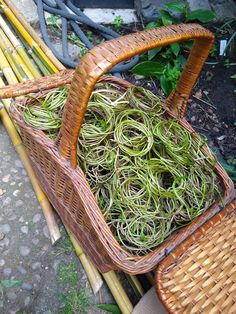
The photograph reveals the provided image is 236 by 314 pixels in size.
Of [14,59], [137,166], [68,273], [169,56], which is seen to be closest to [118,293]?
[68,273]

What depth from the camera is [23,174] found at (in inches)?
70.1

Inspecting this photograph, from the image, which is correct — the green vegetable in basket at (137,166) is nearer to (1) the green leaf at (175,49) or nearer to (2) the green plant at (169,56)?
(2) the green plant at (169,56)

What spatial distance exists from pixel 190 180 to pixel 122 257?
38 centimetres

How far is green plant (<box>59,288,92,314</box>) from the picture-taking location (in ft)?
4.91

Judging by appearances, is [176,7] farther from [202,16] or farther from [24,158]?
[24,158]

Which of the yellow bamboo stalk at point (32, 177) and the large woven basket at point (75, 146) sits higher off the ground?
the large woven basket at point (75, 146)

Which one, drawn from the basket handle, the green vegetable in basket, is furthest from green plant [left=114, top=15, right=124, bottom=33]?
the basket handle

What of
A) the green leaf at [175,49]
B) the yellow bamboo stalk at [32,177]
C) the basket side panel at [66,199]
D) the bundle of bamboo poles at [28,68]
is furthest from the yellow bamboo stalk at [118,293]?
the green leaf at [175,49]

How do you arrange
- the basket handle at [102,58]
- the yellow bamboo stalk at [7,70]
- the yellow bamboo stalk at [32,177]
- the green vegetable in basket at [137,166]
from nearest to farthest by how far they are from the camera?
the basket handle at [102,58]
the green vegetable in basket at [137,166]
the yellow bamboo stalk at [32,177]
the yellow bamboo stalk at [7,70]

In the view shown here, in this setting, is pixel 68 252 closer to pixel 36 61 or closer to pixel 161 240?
pixel 161 240

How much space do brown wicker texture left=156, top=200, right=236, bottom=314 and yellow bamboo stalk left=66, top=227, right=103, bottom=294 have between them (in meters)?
0.40

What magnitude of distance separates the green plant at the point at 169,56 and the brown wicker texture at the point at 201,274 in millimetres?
1014

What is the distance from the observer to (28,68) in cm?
196

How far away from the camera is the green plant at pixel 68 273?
157 cm
